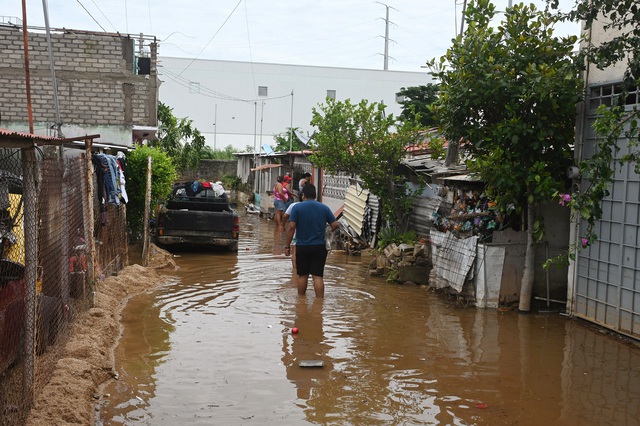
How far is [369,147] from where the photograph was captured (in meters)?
15.0

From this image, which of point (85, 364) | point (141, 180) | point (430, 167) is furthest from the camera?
point (141, 180)

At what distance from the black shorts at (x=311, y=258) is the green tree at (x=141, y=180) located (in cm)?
547

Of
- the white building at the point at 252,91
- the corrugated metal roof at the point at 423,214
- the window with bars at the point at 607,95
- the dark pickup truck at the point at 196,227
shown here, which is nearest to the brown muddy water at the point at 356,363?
the corrugated metal roof at the point at 423,214

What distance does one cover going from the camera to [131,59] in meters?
20.4

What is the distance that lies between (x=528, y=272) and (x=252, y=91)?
47480mm

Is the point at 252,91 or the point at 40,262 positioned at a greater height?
the point at 252,91

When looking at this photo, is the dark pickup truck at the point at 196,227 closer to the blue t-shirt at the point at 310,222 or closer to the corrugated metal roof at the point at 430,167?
the corrugated metal roof at the point at 430,167

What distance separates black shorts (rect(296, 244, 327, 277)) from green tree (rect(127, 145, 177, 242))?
5.47 meters

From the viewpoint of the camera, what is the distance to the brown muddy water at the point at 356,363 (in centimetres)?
614

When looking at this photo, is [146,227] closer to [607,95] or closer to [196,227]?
[196,227]

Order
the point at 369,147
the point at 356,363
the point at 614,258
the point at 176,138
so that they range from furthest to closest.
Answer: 1. the point at 176,138
2. the point at 369,147
3. the point at 614,258
4. the point at 356,363

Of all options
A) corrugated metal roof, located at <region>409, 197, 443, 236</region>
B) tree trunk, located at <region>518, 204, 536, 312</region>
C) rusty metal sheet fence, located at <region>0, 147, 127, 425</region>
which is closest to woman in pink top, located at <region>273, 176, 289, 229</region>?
corrugated metal roof, located at <region>409, 197, 443, 236</region>

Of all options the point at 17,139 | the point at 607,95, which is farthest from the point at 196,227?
the point at 17,139

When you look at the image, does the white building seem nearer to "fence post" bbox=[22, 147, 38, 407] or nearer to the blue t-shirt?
the blue t-shirt
